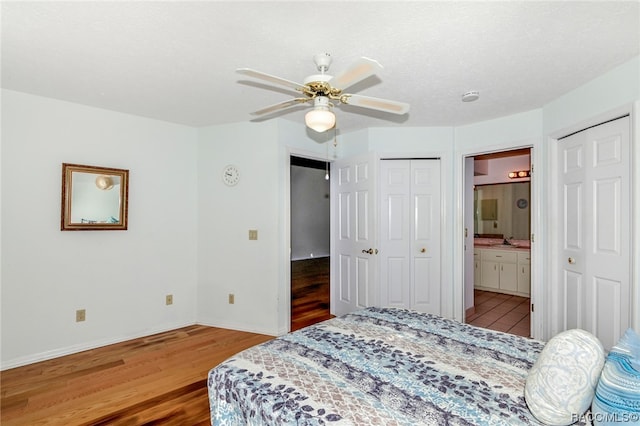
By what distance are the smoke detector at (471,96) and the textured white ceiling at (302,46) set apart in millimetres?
60

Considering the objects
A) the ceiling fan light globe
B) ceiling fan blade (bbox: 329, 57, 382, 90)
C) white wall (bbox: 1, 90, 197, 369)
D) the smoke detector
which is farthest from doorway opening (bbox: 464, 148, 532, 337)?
white wall (bbox: 1, 90, 197, 369)

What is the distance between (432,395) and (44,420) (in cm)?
241

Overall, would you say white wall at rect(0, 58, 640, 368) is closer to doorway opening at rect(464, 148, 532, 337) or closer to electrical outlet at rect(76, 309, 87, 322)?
electrical outlet at rect(76, 309, 87, 322)

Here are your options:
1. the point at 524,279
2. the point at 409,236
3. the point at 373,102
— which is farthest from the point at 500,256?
the point at 373,102

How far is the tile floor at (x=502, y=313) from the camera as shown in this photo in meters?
3.68

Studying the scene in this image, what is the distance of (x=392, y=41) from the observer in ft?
6.26

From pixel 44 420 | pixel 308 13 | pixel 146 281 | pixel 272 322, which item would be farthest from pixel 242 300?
pixel 308 13

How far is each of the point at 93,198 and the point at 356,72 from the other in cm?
Answer: 288

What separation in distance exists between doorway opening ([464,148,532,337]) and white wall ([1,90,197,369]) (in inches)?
142

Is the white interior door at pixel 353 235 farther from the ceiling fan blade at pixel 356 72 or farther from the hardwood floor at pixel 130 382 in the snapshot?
the ceiling fan blade at pixel 356 72

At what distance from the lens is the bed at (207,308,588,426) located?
1.17m

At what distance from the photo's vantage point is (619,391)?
103 cm

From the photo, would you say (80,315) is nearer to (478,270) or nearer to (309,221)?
(309,221)

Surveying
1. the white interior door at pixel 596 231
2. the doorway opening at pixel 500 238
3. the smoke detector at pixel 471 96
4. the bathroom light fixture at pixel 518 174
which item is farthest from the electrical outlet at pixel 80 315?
the bathroom light fixture at pixel 518 174
